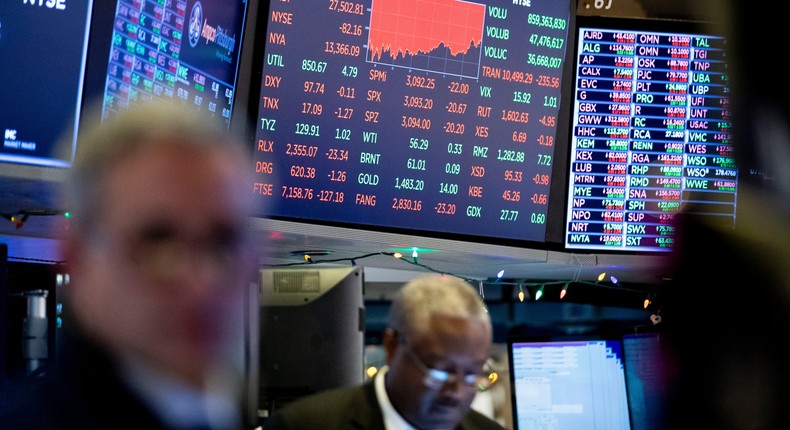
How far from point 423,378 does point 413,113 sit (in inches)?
51.8

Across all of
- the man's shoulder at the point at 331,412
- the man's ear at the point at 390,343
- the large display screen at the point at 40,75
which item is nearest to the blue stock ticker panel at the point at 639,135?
the man's ear at the point at 390,343

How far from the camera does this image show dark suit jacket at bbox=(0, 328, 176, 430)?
0.89 metres

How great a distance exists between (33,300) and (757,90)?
3.71 meters

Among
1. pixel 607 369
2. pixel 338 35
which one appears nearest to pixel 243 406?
pixel 338 35

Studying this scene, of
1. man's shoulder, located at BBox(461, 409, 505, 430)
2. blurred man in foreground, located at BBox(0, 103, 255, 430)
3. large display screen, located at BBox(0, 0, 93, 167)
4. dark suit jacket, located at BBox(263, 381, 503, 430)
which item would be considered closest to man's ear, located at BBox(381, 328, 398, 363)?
dark suit jacket, located at BBox(263, 381, 503, 430)

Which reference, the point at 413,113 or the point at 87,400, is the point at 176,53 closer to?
the point at 413,113

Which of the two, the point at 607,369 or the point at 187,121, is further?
the point at 607,369

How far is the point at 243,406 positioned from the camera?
1.04 meters

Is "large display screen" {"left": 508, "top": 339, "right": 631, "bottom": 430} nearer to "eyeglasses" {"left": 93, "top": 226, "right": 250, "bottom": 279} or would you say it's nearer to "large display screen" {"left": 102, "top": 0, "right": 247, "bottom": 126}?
"large display screen" {"left": 102, "top": 0, "right": 247, "bottom": 126}

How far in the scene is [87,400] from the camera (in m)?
0.89

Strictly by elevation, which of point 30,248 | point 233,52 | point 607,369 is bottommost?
point 607,369

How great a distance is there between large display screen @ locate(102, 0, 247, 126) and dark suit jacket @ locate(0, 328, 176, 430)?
6.77ft

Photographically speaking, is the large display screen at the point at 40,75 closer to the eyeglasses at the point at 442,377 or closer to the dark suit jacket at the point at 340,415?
the dark suit jacket at the point at 340,415

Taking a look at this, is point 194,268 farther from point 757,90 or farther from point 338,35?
point 338,35
